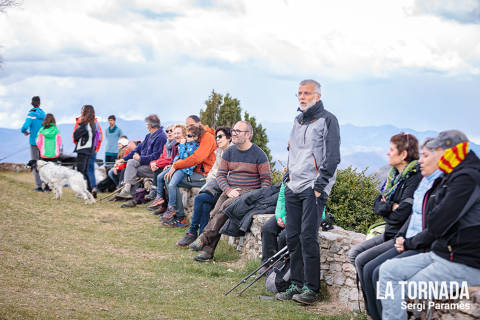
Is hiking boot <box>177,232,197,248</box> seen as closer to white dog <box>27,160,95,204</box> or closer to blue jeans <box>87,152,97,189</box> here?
white dog <box>27,160,95,204</box>

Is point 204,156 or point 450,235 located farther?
point 204,156

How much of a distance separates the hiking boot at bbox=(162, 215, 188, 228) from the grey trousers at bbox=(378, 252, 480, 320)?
6816 mm

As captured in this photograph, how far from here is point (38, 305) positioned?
5.44m

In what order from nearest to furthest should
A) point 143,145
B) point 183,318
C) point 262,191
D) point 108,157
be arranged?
point 183,318 → point 262,191 → point 143,145 → point 108,157

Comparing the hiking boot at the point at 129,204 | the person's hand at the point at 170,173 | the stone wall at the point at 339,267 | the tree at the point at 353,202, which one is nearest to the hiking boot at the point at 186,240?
the person's hand at the point at 170,173

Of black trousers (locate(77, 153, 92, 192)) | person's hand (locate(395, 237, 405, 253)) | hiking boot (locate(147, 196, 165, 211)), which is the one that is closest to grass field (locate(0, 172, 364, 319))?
hiking boot (locate(147, 196, 165, 211))

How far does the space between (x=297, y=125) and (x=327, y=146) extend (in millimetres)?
542

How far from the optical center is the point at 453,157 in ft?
14.2

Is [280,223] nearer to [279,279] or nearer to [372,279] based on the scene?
[279,279]

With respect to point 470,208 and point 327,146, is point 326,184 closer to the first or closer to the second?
point 327,146

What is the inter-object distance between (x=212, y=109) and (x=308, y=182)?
9.31 m

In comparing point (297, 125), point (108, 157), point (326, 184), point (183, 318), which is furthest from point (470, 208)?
point (108, 157)

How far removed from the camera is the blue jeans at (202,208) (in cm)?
931

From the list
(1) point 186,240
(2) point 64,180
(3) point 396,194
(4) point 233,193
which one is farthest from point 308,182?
(2) point 64,180
